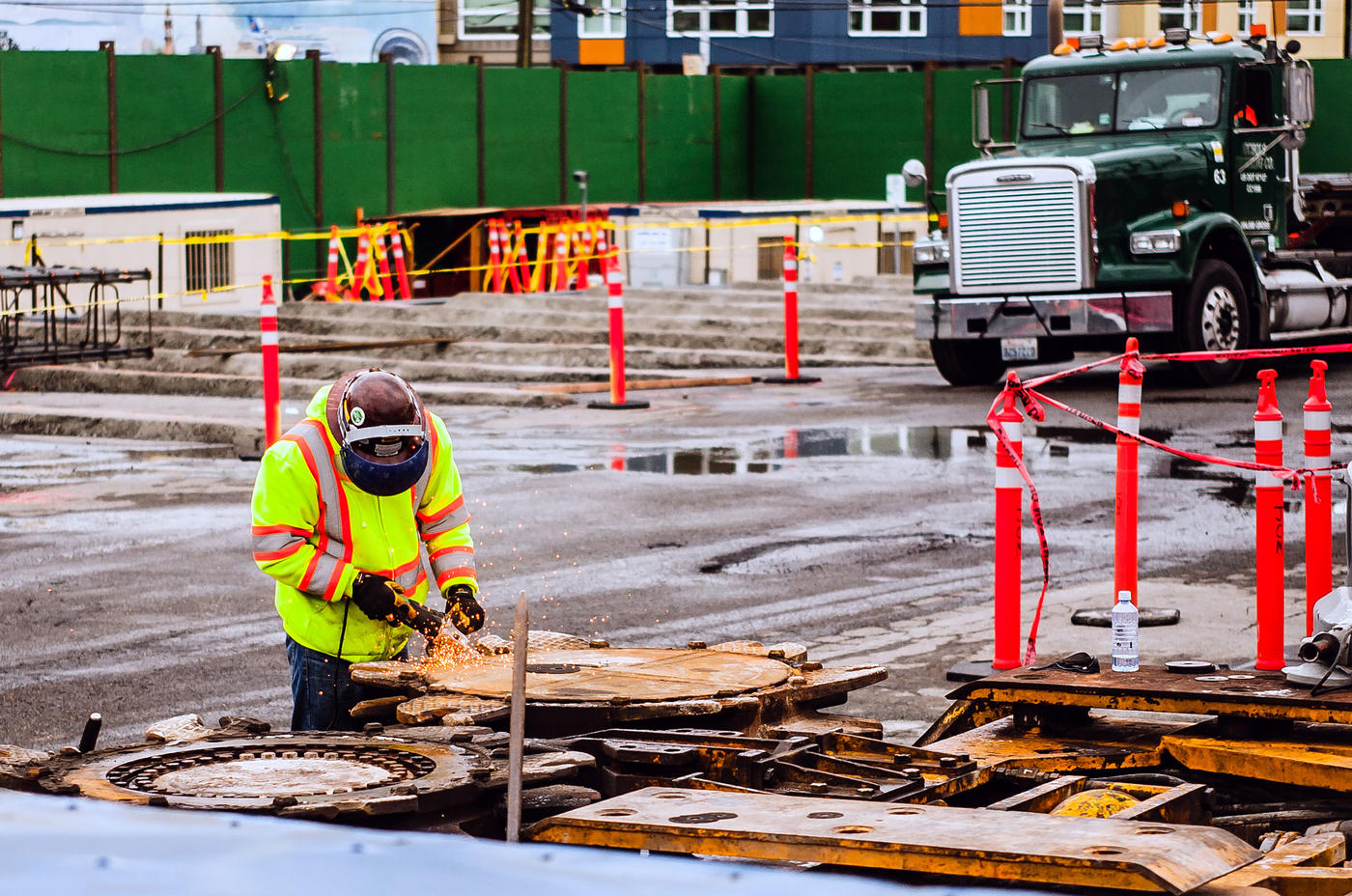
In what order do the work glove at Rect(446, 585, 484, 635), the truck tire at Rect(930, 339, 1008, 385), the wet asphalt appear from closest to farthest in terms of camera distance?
the work glove at Rect(446, 585, 484, 635), the wet asphalt, the truck tire at Rect(930, 339, 1008, 385)

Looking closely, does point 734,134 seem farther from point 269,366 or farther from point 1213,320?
point 269,366

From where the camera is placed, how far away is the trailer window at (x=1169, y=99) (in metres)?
19.5

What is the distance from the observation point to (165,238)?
29.5m

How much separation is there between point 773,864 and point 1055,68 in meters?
17.1

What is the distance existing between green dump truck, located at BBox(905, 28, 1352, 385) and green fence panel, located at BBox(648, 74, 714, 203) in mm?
22645

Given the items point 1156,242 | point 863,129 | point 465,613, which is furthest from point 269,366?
point 863,129

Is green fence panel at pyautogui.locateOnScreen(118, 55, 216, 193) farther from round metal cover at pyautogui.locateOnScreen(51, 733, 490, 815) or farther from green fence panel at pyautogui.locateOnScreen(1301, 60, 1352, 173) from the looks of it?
round metal cover at pyautogui.locateOnScreen(51, 733, 490, 815)

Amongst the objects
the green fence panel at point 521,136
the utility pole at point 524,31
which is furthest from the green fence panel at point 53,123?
the utility pole at point 524,31

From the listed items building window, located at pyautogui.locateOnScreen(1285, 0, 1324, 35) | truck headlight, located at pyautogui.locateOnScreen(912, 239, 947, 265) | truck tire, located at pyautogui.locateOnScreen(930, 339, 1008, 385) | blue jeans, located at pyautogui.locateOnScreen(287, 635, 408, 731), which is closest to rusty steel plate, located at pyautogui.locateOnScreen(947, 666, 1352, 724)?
blue jeans, located at pyautogui.locateOnScreen(287, 635, 408, 731)

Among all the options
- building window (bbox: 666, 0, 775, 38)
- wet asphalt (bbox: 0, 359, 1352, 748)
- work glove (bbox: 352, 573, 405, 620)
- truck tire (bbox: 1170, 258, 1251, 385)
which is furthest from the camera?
building window (bbox: 666, 0, 775, 38)

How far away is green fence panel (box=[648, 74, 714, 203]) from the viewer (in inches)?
1672

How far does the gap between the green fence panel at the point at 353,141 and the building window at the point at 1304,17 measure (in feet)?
104

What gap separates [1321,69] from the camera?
38.7 metres

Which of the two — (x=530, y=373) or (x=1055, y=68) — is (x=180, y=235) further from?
(x=1055, y=68)
